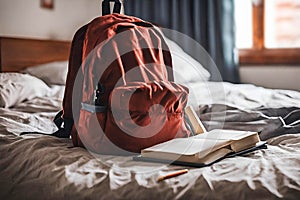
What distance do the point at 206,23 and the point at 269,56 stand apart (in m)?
0.46

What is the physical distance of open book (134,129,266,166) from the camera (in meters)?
1.04

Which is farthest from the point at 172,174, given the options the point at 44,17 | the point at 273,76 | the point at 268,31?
the point at 268,31

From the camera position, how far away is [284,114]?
156 centimetres

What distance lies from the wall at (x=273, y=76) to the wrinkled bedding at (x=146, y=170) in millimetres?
1473

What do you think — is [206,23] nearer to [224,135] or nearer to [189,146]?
[224,135]

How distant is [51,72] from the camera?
244 centimetres

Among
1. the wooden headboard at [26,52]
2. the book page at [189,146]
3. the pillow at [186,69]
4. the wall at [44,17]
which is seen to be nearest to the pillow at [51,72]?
the wooden headboard at [26,52]

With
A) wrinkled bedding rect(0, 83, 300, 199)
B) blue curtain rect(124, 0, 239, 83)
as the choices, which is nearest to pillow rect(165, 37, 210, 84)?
blue curtain rect(124, 0, 239, 83)

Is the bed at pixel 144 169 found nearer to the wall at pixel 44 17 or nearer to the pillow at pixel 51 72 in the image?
the pillow at pixel 51 72

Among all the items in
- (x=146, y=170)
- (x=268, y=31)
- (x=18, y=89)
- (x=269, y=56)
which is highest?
(x=268, y=31)

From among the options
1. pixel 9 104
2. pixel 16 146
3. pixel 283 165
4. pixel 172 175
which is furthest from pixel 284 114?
pixel 9 104

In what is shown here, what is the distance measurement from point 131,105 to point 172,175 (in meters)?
0.26

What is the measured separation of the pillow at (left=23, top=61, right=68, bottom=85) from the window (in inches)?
50.0

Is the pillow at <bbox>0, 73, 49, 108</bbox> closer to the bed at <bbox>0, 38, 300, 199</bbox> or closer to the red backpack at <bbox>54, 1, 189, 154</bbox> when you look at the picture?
the bed at <bbox>0, 38, 300, 199</bbox>
